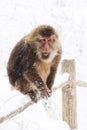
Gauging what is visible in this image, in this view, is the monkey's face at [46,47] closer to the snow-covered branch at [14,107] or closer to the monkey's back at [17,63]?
the monkey's back at [17,63]

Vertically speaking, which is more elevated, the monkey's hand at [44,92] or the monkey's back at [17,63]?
the monkey's back at [17,63]

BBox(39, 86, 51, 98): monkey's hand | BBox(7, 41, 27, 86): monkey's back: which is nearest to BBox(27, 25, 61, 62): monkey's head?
BBox(7, 41, 27, 86): monkey's back

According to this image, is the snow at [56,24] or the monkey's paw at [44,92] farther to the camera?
the snow at [56,24]

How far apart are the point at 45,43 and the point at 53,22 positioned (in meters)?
5.21

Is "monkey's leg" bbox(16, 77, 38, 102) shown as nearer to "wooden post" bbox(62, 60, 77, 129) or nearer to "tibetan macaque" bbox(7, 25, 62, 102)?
"tibetan macaque" bbox(7, 25, 62, 102)

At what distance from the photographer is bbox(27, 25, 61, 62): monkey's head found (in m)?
3.35

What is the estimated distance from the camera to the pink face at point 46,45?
335 centimetres

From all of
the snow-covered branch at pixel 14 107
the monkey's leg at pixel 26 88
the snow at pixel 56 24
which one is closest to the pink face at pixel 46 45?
the monkey's leg at pixel 26 88

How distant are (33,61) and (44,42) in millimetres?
171

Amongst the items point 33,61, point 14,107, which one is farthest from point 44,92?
point 14,107

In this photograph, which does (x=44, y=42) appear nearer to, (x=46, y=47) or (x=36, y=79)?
(x=46, y=47)

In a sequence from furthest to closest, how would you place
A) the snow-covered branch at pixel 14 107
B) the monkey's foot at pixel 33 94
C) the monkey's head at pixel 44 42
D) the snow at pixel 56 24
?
the snow at pixel 56 24, the monkey's head at pixel 44 42, the monkey's foot at pixel 33 94, the snow-covered branch at pixel 14 107

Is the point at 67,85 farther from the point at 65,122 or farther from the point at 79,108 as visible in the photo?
the point at 79,108

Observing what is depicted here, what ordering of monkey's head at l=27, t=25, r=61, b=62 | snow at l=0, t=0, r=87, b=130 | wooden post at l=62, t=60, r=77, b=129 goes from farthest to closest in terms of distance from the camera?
snow at l=0, t=0, r=87, b=130, wooden post at l=62, t=60, r=77, b=129, monkey's head at l=27, t=25, r=61, b=62
